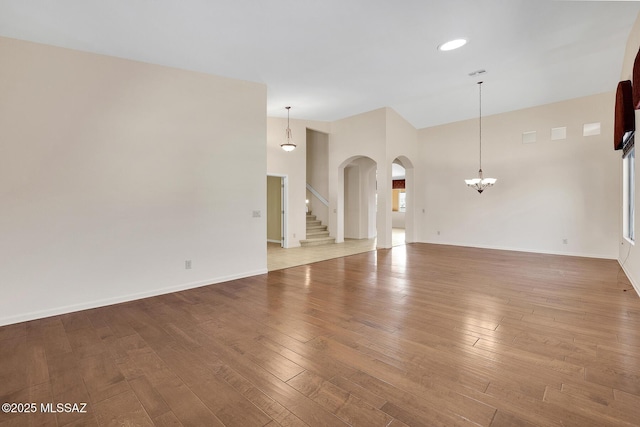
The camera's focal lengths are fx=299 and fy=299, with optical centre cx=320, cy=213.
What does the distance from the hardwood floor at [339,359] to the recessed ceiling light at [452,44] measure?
3.42 m

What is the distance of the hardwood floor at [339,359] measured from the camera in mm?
1738

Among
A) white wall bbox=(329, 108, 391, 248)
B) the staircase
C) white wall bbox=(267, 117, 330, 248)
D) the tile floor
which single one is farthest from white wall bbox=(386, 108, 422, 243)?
white wall bbox=(267, 117, 330, 248)

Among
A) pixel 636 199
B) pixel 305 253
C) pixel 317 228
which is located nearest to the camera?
pixel 636 199

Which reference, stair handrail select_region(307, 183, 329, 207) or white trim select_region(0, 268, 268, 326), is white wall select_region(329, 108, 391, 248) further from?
white trim select_region(0, 268, 268, 326)

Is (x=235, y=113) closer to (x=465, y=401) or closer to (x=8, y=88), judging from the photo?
(x=8, y=88)

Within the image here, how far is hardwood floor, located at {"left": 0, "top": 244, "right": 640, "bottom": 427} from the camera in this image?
1.74 metres

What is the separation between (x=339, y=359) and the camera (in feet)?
7.61

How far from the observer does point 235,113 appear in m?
4.73

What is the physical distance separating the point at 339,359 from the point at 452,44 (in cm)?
430

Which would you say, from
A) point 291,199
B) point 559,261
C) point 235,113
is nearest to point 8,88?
point 235,113

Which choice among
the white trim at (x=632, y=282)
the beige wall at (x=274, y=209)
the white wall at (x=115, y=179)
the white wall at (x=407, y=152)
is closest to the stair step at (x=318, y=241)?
the beige wall at (x=274, y=209)

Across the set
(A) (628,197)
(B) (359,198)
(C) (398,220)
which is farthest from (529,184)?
(C) (398,220)

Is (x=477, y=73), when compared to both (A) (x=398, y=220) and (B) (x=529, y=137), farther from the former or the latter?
(A) (x=398, y=220)

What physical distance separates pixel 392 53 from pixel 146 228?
4.19 metres
